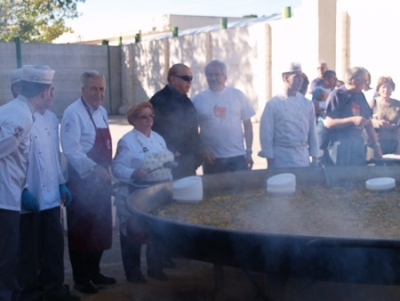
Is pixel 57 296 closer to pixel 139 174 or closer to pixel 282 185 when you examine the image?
pixel 139 174

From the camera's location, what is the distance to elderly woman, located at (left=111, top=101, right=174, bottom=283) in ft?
13.8

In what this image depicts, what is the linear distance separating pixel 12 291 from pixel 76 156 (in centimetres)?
93

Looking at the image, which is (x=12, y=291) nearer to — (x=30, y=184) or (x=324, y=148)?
(x=30, y=184)

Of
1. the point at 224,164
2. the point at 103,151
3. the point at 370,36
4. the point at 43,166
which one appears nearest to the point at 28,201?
the point at 43,166

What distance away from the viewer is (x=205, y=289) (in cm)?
418

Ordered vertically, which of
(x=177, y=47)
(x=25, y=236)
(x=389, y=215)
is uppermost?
(x=177, y=47)

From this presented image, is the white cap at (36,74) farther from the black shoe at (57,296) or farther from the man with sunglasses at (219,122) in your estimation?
the man with sunglasses at (219,122)

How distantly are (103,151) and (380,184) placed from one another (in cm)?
181

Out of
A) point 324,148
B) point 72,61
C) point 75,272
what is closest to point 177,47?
point 72,61

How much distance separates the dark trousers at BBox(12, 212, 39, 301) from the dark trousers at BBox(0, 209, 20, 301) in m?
0.26

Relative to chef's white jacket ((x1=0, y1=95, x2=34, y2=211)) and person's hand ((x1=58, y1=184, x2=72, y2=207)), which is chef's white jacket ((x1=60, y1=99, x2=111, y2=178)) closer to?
person's hand ((x1=58, y1=184, x2=72, y2=207))

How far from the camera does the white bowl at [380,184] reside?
11.6ft

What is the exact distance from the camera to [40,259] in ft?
13.1

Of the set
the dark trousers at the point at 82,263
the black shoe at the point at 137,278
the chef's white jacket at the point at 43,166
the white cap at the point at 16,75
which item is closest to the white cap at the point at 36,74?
the white cap at the point at 16,75
